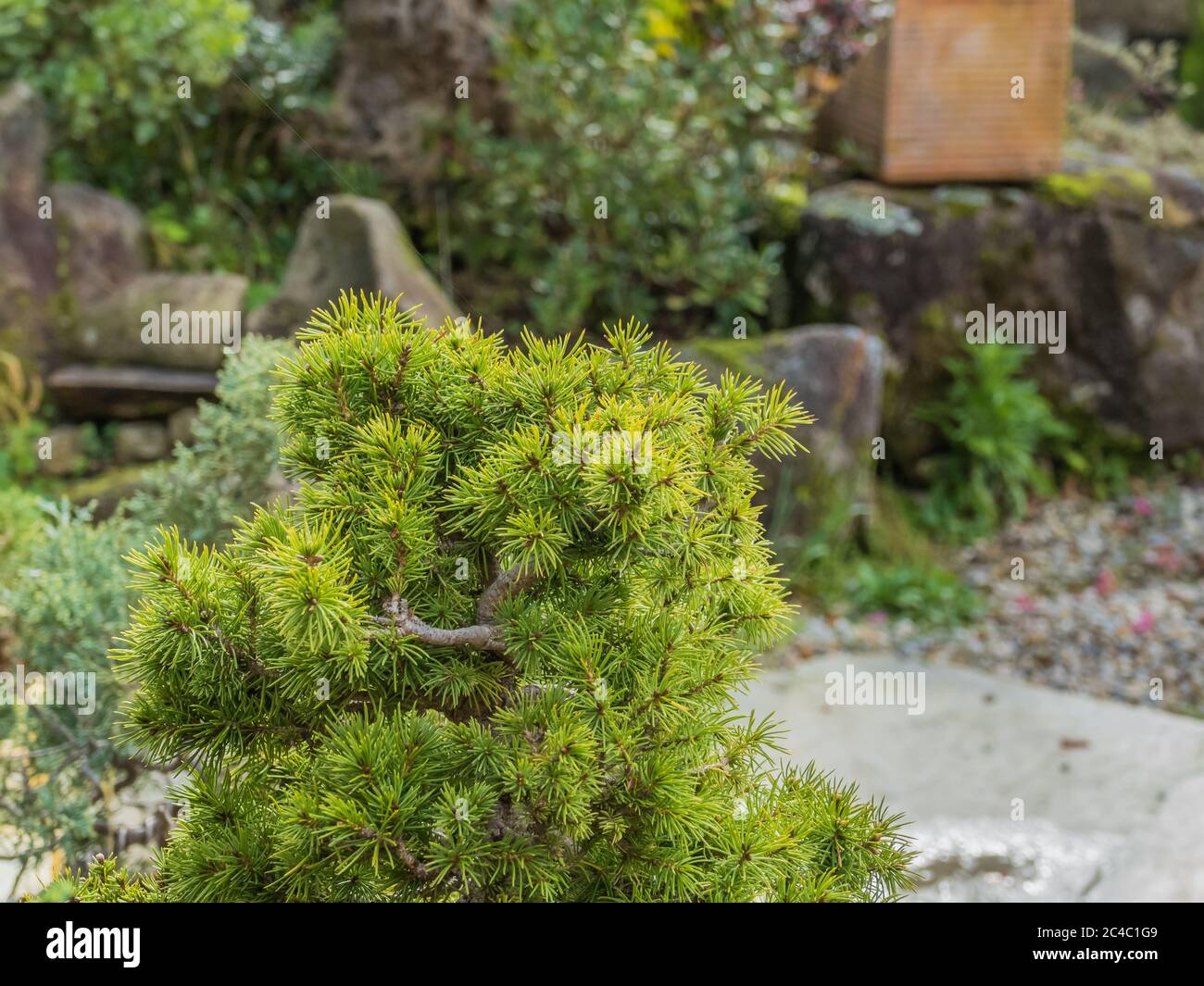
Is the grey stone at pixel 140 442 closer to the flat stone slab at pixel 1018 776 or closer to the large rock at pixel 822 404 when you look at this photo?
the large rock at pixel 822 404

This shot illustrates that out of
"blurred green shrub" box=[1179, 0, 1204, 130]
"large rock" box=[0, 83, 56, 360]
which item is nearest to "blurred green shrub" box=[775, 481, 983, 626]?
"large rock" box=[0, 83, 56, 360]

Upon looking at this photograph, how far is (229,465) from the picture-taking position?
97.6 inches

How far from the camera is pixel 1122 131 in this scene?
6.87 meters

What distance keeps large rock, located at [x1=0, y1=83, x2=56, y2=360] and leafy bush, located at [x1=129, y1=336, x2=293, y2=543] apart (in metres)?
2.46

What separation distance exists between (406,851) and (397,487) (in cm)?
35

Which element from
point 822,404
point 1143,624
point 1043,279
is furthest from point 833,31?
point 1143,624

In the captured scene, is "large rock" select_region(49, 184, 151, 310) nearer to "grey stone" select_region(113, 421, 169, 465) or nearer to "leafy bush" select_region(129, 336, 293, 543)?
"grey stone" select_region(113, 421, 169, 465)

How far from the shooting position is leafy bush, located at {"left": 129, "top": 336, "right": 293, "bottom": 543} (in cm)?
238

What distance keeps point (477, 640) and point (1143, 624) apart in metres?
4.37

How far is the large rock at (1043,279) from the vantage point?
5.46m

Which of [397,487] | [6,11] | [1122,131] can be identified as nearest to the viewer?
[397,487]

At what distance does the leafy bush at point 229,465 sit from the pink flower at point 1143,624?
3.81 metres
